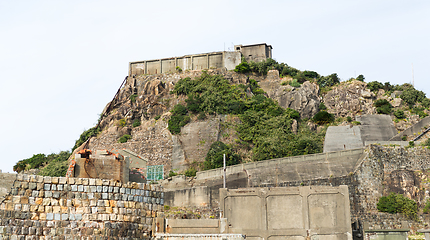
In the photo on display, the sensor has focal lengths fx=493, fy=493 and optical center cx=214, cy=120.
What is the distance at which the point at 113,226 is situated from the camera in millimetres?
11539

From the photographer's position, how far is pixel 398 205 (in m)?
32.2

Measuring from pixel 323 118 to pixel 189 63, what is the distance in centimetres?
1686

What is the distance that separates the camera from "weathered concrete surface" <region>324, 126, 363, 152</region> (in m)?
40.0

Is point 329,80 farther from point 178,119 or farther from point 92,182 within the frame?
point 92,182

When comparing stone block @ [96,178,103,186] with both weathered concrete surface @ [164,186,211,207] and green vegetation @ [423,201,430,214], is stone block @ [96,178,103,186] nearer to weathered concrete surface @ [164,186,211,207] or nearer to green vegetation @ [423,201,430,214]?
weathered concrete surface @ [164,186,211,207]

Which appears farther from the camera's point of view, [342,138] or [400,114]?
[400,114]

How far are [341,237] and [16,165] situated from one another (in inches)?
1574

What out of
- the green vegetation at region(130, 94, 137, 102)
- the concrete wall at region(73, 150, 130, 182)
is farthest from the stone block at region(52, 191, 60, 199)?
the green vegetation at region(130, 94, 137, 102)

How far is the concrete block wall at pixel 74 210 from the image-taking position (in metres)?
10.6

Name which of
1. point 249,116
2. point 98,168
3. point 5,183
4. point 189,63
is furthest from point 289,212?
point 189,63

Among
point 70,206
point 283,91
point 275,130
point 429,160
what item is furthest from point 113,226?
point 283,91

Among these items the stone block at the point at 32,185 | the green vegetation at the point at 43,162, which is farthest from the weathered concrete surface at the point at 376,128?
the stone block at the point at 32,185

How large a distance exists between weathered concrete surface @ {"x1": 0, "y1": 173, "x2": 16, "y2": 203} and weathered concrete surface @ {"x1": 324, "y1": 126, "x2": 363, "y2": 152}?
32217mm

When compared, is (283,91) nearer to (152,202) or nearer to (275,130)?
(275,130)
